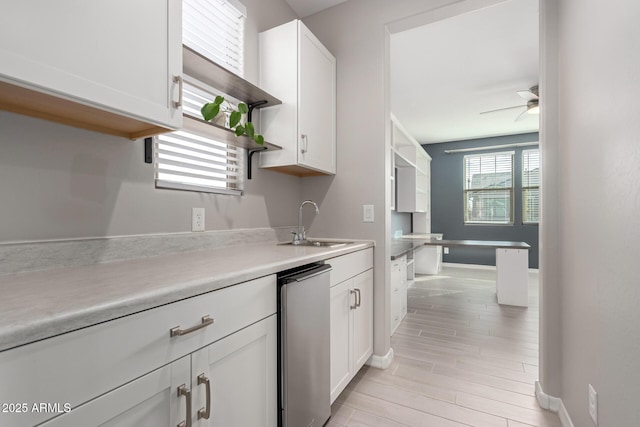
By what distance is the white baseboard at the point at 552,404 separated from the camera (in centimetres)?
167

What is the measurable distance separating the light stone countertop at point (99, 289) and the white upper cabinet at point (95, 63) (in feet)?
1.80

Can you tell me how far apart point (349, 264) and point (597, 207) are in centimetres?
121

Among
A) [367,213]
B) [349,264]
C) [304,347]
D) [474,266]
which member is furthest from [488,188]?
[304,347]

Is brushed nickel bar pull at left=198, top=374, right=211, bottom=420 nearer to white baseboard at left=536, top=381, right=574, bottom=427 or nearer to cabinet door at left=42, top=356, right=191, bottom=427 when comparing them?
cabinet door at left=42, top=356, right=191, bottom=427

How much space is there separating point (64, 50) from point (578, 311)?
2.26m

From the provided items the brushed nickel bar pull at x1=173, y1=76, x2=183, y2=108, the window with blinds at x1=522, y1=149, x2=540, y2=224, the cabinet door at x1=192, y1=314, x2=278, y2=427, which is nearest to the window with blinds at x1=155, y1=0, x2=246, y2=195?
the brushed nickel bar pull at x1=173, y1=76, x2=183, y2=108

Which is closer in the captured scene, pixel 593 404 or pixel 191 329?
pixel 191 329

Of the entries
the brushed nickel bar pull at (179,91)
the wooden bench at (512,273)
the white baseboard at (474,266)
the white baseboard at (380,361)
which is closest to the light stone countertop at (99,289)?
the brushed nickel bar pull at (179,91)

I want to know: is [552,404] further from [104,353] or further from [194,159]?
[194,159]

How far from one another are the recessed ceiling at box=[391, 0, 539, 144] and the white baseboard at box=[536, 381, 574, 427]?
9.36 ft

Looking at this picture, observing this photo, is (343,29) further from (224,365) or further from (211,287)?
(224,365)

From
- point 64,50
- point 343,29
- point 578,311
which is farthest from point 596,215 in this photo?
point 343,29

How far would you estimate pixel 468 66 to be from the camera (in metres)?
3.39

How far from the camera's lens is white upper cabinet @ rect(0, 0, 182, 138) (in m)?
0.80
